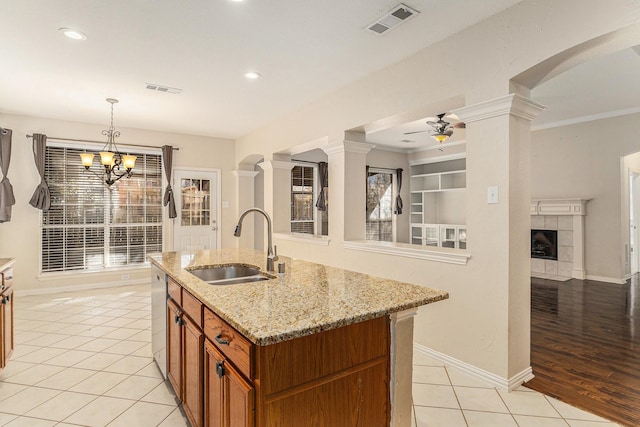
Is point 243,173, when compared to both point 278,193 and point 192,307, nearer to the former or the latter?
point 278,193

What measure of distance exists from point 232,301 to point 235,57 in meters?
2.60

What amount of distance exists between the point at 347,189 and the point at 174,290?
7.67 ft

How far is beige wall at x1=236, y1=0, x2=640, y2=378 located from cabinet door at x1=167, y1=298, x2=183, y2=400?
2004mm

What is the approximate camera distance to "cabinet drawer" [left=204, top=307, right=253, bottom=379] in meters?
1.23

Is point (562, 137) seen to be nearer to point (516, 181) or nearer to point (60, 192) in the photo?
point (516, 181)

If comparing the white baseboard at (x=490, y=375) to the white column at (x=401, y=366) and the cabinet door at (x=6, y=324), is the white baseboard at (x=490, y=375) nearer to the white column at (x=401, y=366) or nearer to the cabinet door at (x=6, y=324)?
the white column at (x=401, y=366)

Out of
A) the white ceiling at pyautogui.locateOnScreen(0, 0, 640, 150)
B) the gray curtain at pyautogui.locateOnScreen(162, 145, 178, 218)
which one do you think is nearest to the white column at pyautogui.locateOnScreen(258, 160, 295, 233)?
the white ceiling at pyautogui.locateOnScreen(0, 0, 640, 150)

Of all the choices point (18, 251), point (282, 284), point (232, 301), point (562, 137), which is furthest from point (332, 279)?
point (562, 137)

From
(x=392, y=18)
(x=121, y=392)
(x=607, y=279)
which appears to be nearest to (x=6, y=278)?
(x=121, y=392)

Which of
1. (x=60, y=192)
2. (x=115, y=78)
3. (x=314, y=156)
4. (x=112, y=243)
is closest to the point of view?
(x=115, y=78)

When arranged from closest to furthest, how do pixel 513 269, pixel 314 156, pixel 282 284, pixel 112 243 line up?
pixel 282 284, pixel 513 269, pixel 112 243, pixel 314 156

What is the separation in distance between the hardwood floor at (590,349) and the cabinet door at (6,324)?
3.76 meters

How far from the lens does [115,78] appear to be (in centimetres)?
379

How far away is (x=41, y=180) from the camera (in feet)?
17.3
